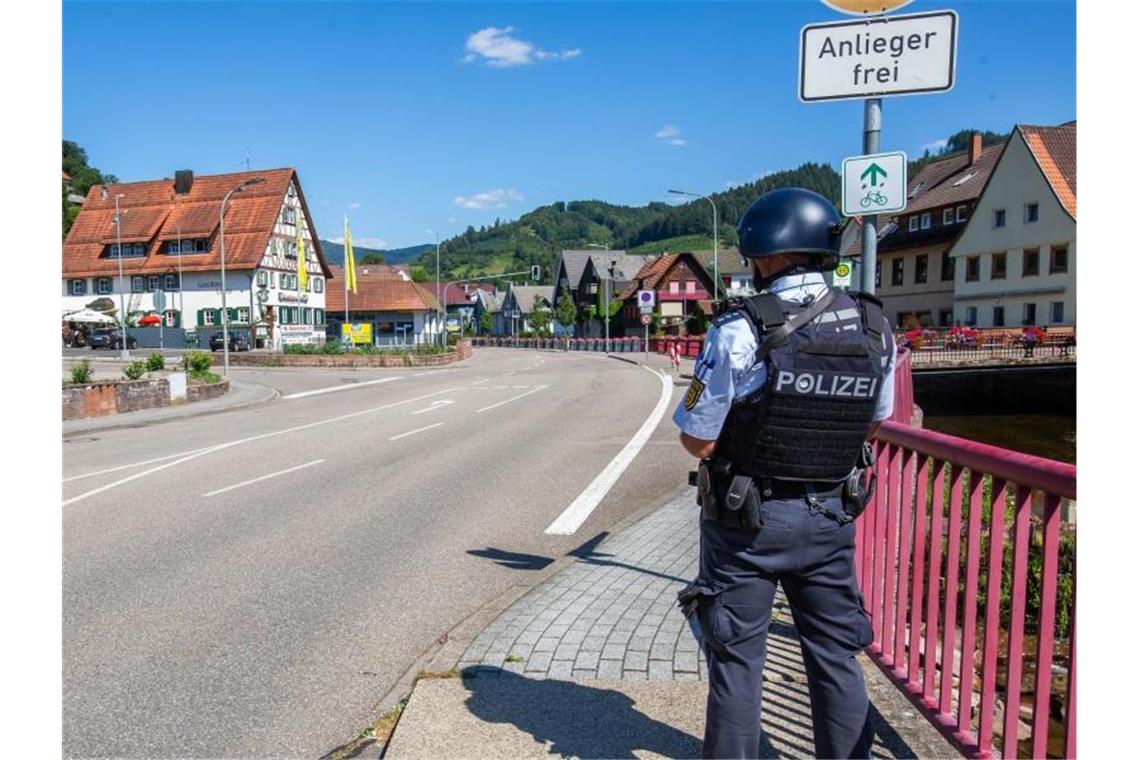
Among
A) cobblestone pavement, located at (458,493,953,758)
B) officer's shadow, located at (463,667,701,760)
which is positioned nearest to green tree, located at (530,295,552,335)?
cobblestone pavement, located at (458,493,953,758)

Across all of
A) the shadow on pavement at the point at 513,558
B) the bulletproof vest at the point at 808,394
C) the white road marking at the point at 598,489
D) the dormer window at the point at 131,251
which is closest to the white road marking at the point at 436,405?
the white road marking at the point at 598,489

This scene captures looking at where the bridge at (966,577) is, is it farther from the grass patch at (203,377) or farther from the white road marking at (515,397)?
the grass patch at (203,377)

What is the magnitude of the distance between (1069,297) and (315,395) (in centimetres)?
3809

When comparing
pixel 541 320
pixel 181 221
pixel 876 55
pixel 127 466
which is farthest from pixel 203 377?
pixel 541 320

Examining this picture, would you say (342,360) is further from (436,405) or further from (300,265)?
(300,265)

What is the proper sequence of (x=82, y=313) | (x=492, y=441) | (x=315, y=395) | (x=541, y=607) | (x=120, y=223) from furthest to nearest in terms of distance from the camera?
1. (x=120, y=223)
2. (x=82, y=313)
3. (x=315, y=395)
4. (x=492, y=441)
5. (x=541, y=607)

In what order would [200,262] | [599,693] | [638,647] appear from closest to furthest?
[599,693] → [638,647] → [200,262]

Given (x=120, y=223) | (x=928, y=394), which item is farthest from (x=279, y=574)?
(x=120, y=223)

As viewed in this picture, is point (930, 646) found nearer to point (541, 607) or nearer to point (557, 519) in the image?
point (541, 607)

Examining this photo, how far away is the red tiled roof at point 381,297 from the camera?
253ft

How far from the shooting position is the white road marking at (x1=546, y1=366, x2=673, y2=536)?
8.15 meters

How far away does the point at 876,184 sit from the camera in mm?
4246

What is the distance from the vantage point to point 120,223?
218 feet

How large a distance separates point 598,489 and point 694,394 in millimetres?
7378
